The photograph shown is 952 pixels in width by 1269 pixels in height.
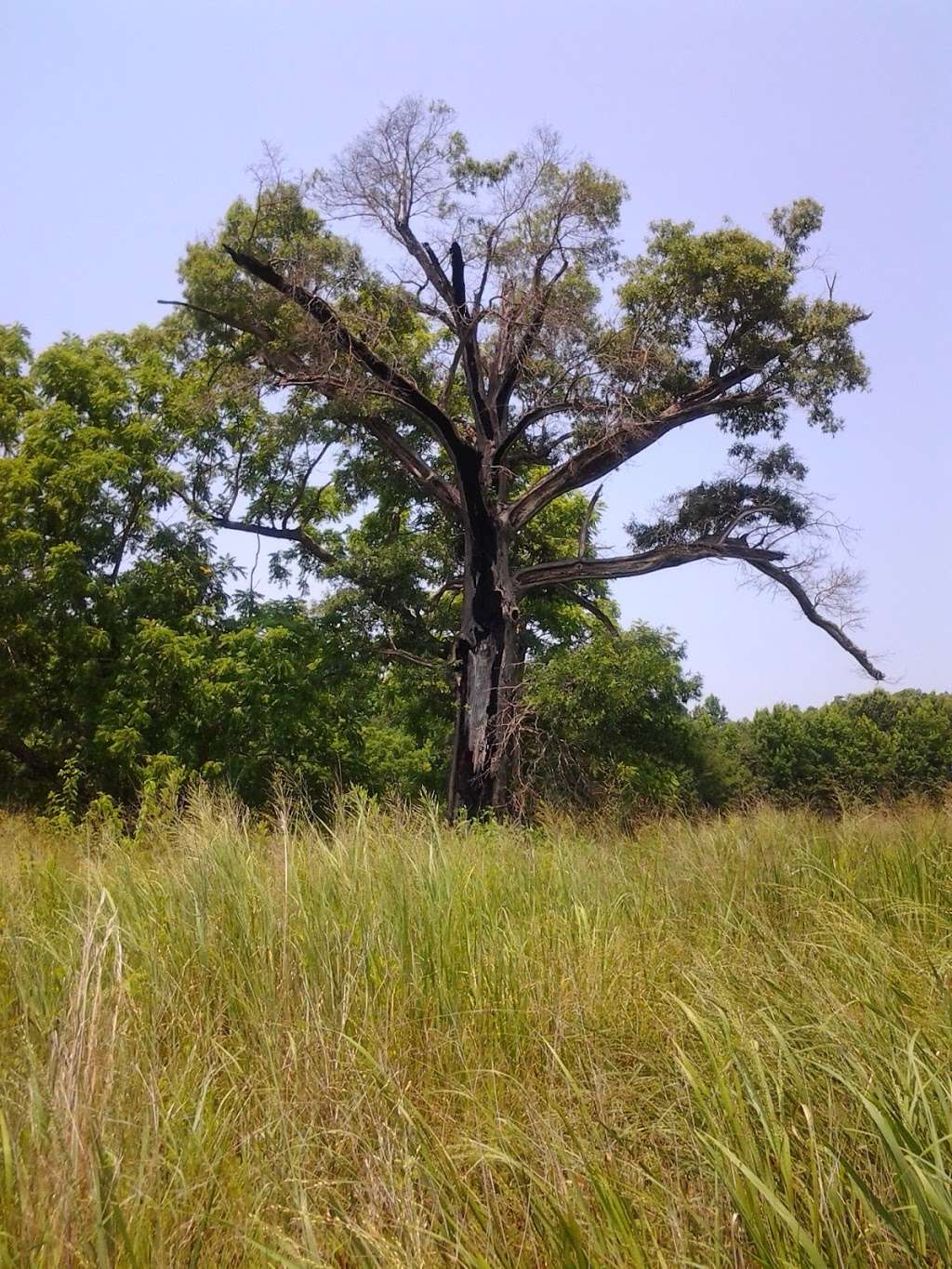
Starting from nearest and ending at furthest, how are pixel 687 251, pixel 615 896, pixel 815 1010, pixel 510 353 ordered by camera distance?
pixel 815 1010 < pixel 615 896 < pixel 687 251 < pixel 510 353

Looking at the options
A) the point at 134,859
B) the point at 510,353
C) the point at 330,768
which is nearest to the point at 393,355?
the point at 510,353

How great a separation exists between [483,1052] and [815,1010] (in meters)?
1.20

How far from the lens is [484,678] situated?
16.9m

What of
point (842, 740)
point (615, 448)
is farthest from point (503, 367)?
point (842, 740)

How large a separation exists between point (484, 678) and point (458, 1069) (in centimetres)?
1313

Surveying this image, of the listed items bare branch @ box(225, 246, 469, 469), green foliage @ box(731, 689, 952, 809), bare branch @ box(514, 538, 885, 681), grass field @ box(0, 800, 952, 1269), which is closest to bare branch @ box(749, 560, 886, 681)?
bare branch @ box(514, 538, 885, 681)

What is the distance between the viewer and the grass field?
2.53 meters

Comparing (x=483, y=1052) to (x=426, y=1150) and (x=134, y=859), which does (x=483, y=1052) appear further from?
(x=134, y=859)

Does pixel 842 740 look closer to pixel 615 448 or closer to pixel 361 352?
pixel 615 448

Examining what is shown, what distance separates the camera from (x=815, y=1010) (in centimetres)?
351

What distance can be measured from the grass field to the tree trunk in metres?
10.5

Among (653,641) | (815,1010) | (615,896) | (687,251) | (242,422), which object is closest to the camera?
(815,1010)

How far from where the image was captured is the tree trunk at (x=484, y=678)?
16.5 m

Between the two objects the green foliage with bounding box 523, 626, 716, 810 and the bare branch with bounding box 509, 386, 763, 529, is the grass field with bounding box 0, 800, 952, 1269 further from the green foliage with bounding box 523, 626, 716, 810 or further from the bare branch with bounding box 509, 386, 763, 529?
the green foliage with bounding box 523, 626, 716, 810
